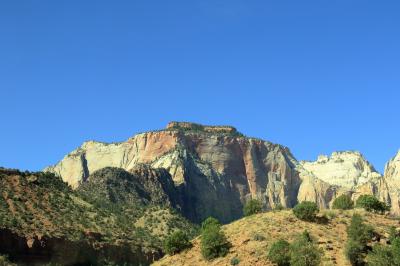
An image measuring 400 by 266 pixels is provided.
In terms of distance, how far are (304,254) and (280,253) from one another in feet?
10.2

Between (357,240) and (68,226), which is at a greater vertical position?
(68,226)

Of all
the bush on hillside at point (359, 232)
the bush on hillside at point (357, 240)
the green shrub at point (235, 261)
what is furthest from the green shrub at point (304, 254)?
the green shrub at point (235, 261)

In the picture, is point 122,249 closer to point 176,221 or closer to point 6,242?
point 6,242

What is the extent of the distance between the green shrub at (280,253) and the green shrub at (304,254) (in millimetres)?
650

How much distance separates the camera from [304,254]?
64438 millimetres

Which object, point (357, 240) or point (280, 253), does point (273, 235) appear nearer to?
point (280, 253)

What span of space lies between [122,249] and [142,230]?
14.6 metres

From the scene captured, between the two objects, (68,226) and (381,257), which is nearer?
(381,257)

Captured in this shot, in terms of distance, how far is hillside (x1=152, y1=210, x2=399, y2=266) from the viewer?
230 ft

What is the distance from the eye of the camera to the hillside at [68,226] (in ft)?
293

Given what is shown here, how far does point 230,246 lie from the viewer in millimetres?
74750

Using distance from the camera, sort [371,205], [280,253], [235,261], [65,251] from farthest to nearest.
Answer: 1. [371,205]
2. [65,251]
3. [235,261]
4. [280,253]

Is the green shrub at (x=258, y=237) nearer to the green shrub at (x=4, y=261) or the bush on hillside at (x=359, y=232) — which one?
the bush on hillside at (x=359, y=232)

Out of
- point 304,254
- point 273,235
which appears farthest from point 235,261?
point 304,254
